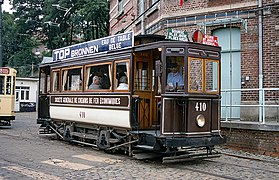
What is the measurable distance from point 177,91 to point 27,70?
1660 inches

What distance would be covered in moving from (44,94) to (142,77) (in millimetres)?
6746

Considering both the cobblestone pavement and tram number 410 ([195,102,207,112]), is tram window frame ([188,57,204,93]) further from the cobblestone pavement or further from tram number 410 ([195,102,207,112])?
the cobblestone pavement

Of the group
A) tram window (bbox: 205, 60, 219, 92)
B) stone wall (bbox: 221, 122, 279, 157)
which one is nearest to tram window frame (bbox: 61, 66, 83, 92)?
tram window (bbox: 205, 60, 219, 92)

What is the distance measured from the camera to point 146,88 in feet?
37.0

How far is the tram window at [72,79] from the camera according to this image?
43.7 feet

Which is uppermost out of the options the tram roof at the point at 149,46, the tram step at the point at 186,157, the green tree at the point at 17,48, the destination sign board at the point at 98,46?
the green tree at the point at 17,48

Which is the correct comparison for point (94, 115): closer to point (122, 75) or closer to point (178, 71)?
point (122, 75)

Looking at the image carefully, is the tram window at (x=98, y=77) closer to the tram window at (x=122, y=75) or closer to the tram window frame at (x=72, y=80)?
the tram window at (x=122, y=75)

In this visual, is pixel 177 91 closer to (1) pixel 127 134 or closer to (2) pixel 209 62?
(2) pixel 209 62

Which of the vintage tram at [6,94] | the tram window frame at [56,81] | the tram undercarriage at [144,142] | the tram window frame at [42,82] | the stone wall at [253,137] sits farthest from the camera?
the vintage tram at [6,94]

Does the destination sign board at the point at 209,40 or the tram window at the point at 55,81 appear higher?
the destination sign board at the point at 209,40

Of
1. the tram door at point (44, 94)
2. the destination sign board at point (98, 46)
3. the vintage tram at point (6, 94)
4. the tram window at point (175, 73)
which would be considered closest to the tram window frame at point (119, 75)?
the destination sign board at point (98, 46)

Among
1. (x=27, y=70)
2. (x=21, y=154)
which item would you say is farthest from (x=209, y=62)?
(x=27, y=70)

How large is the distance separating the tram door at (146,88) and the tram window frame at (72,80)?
278cm
